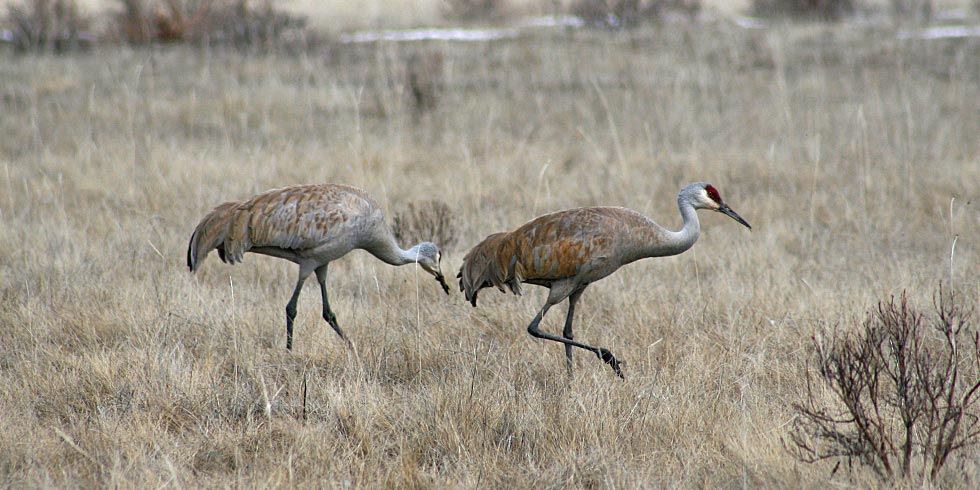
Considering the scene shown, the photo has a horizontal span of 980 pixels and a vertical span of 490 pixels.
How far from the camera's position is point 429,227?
676 cm

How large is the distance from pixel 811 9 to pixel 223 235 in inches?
596

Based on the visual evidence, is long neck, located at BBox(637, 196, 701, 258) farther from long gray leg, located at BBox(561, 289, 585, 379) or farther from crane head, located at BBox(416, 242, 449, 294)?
crane head, located at BBox(416, 242, 449, 294)

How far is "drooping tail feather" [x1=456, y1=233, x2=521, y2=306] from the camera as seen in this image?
4.74 metres

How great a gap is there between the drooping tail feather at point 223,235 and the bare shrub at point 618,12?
455 inches

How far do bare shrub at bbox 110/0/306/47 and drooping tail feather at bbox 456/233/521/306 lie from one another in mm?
10130

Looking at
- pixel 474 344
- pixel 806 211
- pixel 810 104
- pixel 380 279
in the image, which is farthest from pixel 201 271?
pixel 810 104

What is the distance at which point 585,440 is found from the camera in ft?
12.5

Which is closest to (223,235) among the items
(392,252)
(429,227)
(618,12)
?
(392,252)

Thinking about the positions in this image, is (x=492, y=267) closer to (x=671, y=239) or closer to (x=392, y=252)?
(x=392, y=252)

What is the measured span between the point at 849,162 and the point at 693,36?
20.6 ft

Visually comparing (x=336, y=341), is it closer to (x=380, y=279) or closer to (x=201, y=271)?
(x=380, y=279)

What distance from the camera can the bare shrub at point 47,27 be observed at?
13.6m

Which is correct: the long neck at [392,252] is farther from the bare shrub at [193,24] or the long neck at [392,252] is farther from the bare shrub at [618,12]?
the bare shrub at [618,12]

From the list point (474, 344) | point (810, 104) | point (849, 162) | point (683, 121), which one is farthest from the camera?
point (810, 104)
